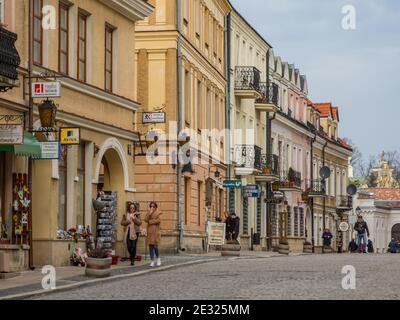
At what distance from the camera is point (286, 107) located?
71.8 metres

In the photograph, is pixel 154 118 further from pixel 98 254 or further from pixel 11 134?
pixel 11 134

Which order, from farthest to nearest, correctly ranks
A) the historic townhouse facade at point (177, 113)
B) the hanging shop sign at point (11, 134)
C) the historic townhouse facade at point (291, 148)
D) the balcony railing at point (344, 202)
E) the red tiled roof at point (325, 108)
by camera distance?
1. the red tiled roof at point (325, 108)
2. the balcony railing at point (344, 202)
3. the historic townhouse facade at point (291, 148)
4. the historic townhouse facade at point (177, 113)
5. the hanging shop sign at point (11, 134)

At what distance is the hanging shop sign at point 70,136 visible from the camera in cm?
2678

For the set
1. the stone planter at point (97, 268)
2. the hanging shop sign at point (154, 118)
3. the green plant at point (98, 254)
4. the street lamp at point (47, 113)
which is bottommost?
the stone planter at point (97, 268)

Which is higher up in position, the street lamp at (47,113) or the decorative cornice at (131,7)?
the decorative cornice at (131,7)

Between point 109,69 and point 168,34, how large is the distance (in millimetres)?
8604

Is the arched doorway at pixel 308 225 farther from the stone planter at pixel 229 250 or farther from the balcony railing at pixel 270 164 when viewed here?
the stone planter at pixel 229 250

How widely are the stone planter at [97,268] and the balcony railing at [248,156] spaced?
103 feet

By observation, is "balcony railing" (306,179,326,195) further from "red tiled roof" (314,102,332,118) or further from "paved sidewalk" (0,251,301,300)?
"paved sidewalk" (0,251,301,300)

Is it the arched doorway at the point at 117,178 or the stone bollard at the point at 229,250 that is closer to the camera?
the arched doorway at the point at 117,178

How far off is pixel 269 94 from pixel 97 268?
39.0 m

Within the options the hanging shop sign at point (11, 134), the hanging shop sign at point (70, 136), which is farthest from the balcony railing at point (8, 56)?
the hanging shop sign at point (70, 136)

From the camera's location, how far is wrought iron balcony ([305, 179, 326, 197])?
7544cm

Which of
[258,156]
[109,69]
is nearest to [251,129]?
[258,156]
